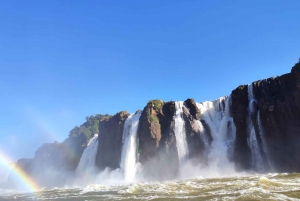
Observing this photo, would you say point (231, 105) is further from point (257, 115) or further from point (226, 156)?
point (226, 156)

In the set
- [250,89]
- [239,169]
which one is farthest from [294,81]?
[239,169]

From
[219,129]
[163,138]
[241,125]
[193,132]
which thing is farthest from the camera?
[163,138]

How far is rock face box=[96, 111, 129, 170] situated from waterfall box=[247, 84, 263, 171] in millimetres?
24138

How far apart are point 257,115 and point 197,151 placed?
10.8 metres

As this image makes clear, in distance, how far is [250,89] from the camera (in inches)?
1314

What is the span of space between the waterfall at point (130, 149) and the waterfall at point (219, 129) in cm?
1214

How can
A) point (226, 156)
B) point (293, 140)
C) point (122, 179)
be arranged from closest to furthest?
1. point (293, 140)
2. point (226, 156)
3. point (122, 179)

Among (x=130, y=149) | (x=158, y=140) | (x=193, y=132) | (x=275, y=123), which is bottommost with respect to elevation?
(x=130, y=149)

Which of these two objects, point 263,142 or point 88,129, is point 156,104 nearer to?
point 263,142

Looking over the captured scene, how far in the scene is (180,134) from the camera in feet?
130

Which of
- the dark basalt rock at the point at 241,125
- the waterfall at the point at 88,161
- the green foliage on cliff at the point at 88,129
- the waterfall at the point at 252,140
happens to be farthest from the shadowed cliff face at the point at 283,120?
the green foliage on cliff at the point at 88,129

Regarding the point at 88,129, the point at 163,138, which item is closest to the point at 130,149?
the point at 163,138

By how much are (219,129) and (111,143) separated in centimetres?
2206

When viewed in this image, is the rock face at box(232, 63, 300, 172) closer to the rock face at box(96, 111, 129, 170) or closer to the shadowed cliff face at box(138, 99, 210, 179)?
the shadowed cliff face at box(138, 99, 210, 179)
